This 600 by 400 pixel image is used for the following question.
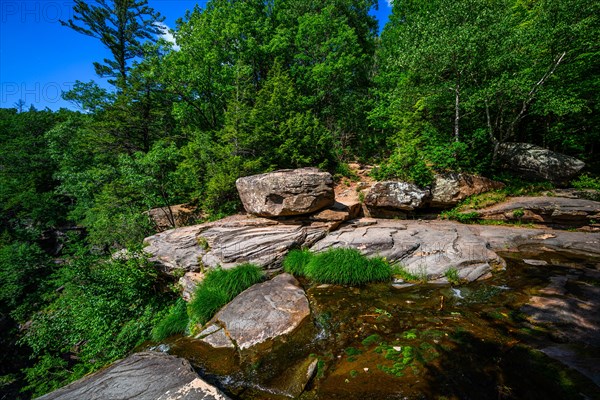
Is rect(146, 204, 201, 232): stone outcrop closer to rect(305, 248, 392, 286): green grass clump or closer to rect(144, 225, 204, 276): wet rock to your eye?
rect(144, 225, 204, 276): wet rock

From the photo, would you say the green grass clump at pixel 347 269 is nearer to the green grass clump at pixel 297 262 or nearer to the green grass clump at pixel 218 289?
the green grass clump at pixel 297 262

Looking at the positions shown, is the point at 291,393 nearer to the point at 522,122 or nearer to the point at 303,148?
the point at 303,148

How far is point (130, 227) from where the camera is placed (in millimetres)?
9781

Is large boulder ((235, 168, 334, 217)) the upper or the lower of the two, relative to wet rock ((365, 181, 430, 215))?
upper

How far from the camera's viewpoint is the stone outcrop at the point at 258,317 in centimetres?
435

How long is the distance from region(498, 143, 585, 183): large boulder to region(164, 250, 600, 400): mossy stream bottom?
301 inches

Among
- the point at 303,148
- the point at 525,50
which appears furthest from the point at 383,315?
the point at 525,50

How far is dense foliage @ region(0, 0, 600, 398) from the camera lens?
26.6 feet


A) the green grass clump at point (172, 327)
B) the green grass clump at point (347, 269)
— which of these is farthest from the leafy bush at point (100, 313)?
the green grass clump at point (347, 269)

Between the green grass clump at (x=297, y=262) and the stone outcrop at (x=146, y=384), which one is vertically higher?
the stone outcrop at (x=146, y=384)

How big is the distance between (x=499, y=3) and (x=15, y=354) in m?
35.7

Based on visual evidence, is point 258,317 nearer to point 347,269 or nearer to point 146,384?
point 146,384

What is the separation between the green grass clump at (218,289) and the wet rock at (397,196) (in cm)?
631

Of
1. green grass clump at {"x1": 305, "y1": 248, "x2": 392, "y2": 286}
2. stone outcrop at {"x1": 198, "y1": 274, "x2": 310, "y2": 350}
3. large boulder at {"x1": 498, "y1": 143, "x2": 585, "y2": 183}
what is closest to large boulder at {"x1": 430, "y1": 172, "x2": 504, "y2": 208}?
large boulder at {"x1": 498, "y1": 143, "x2": 585, "y2": 183}
